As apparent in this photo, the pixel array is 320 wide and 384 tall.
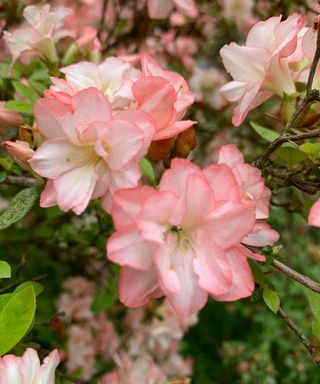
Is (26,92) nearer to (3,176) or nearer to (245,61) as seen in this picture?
(3,176)

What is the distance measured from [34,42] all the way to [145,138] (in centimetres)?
52

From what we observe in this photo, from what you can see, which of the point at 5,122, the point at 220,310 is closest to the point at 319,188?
the point at 5,122

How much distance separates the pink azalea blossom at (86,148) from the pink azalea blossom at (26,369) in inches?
7.8

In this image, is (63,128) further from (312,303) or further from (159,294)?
(312,303)

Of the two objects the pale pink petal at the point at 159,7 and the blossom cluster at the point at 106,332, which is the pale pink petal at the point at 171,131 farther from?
the blossom cluster at the point at 106,332

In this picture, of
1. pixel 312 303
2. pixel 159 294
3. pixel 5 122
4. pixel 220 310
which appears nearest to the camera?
pixel 159 294

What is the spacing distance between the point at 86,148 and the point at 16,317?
0.25 m

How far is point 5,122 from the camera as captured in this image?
1.23m

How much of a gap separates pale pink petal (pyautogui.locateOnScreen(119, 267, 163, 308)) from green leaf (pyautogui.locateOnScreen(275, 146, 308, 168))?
35 centimetres

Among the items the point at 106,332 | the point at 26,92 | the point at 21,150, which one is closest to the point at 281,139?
the point at 21,150

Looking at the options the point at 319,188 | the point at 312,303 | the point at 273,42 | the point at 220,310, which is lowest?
the point at 220,310

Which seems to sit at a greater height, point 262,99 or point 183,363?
point 262,99

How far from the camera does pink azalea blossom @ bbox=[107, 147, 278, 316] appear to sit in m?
0.78

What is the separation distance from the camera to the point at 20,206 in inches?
40.3
